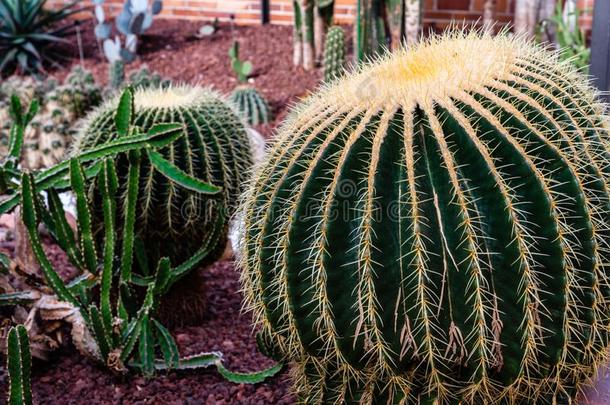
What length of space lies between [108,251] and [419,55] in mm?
1138

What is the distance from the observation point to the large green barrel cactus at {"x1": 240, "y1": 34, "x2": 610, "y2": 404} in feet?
5.62

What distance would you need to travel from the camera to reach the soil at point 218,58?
6309 mm

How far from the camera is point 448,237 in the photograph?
1.70 m

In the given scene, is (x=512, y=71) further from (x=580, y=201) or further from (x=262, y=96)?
(x=262, y=96)

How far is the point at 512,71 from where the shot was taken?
1.91m

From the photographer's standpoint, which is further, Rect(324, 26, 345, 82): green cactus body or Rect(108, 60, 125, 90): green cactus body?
Rect(108, 60, 125, 90): green cactus body

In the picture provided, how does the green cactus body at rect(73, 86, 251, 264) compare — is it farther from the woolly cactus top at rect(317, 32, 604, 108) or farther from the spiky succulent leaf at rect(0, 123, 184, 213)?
the woolly cactus top at rect(317, 32, 604, 108)

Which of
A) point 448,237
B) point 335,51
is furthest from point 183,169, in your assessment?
point 335,51

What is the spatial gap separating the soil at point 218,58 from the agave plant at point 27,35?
21 cm

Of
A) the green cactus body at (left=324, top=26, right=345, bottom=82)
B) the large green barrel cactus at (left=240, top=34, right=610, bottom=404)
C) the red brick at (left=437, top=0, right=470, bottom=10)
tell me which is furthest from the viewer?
the red brick at (left=437, top=0, right=470, bottom=10)

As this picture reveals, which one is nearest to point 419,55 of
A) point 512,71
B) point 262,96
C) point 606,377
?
point 512,71

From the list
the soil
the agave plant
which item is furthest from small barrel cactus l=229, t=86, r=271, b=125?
the agave plant

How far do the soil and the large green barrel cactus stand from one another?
380 cm

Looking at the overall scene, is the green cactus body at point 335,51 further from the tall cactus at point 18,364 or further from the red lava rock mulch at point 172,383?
the tall cactus at point 18,364
